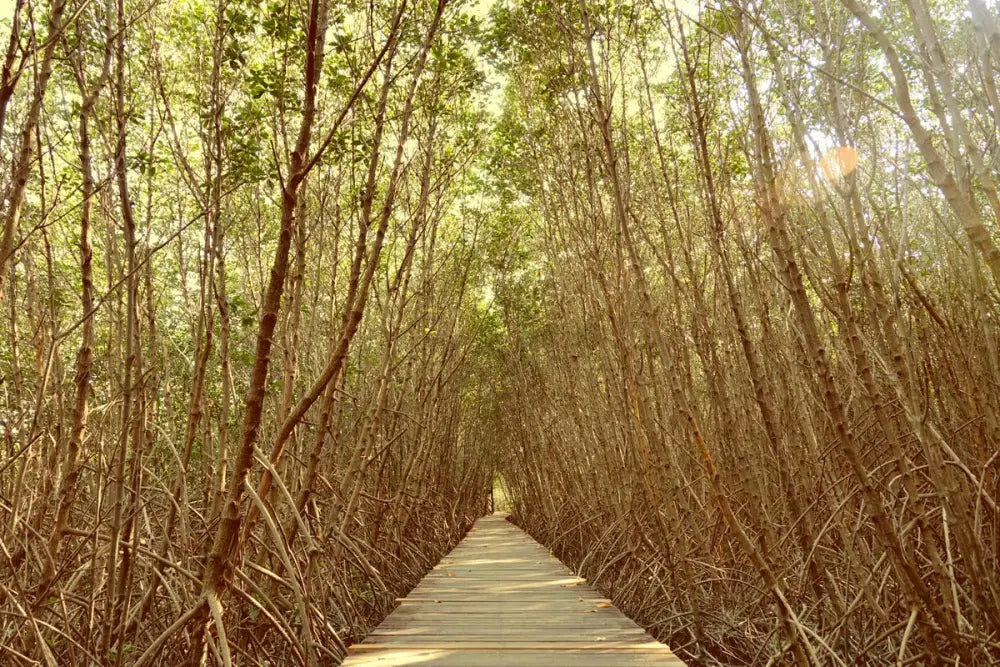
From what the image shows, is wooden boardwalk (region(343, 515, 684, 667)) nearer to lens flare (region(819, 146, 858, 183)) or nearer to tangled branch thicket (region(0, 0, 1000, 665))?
tangled branch thicket (region(0, 0, 1000, 665))

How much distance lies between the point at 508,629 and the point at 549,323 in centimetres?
492

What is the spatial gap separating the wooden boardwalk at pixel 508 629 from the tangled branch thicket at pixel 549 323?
31 centimetres

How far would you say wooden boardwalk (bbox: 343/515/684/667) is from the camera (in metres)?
2.45

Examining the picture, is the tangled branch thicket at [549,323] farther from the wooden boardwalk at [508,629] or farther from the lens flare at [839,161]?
the wooden boardwalk at [508,629]

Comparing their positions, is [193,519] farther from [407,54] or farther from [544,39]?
[544,39]

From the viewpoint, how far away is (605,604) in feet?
11.4

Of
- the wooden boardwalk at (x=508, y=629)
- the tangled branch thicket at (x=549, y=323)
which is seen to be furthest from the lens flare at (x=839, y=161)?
the wooden boardwalk at (x=508, y=629)

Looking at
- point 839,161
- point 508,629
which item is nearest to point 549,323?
point 508,629

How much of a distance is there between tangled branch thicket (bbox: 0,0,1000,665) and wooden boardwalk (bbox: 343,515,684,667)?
31cm

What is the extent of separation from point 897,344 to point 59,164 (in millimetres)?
6606

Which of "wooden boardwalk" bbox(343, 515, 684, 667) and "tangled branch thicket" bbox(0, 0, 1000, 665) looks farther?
"wooden boardwalk" bbox(343, 515, 684, 667)

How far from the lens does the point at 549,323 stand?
25.2 feet

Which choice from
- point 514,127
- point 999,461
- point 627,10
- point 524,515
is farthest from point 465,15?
point 524,515

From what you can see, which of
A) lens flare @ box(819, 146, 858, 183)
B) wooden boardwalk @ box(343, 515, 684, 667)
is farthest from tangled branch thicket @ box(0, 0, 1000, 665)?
wooden boardwalk @ box(343, 515, 684, 667)
